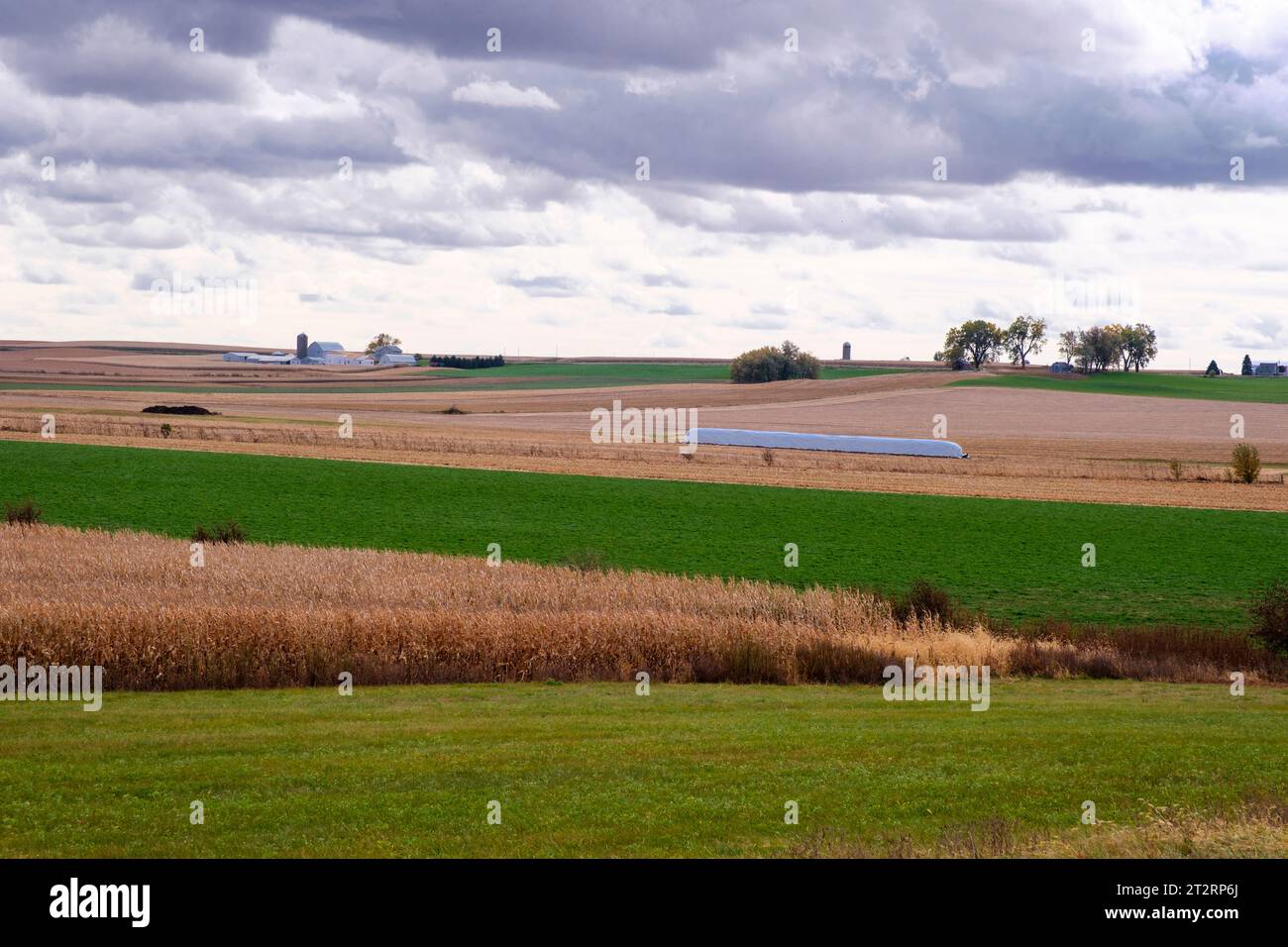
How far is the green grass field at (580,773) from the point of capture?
11.3 m

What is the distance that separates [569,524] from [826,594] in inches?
699

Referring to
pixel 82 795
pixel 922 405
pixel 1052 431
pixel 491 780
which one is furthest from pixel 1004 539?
pixel 922 405

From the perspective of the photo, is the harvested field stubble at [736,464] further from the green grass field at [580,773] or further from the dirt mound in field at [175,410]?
the green grass field at [580,773]

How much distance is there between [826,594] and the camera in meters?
27.1

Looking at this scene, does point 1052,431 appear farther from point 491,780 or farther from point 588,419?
point 491,780

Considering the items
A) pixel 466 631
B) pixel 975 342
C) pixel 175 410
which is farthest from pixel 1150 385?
pixel 466 631

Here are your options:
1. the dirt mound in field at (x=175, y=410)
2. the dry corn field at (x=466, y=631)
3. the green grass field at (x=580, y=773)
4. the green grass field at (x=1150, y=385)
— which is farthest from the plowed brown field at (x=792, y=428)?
the green grass field at (x=580, y=773)

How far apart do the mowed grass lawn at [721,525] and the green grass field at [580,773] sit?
1399 cm

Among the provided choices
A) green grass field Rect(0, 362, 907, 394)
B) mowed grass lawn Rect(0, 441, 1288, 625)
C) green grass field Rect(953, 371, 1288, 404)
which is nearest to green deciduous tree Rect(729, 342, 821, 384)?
green grass field Rect(0, 362, 907, 394)

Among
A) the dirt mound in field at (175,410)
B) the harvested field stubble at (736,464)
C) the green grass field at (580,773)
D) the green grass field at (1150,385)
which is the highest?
the green grass field at (1150,385)

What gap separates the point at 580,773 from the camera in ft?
44.1

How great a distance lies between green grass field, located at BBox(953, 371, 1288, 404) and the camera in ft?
461

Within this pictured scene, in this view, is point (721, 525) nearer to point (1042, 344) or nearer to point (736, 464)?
point (736, 464)
